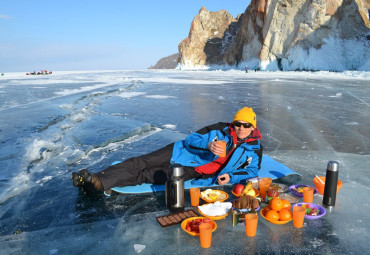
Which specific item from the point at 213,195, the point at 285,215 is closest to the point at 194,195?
the point at 213,195

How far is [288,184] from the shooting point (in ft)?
11.3

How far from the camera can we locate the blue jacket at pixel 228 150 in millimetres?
3176

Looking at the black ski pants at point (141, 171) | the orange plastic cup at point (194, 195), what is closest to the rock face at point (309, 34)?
the black ski pants at point (141, 171)

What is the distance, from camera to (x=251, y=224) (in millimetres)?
2217

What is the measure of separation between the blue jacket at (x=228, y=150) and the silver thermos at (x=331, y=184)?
78cm

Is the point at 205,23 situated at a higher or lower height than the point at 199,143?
higher

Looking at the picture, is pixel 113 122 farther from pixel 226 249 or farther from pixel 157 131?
pixel 226 249

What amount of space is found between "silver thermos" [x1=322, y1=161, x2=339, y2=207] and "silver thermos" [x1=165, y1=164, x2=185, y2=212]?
A: 1.37m

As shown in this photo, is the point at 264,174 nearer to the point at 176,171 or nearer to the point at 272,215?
the point at 272,215

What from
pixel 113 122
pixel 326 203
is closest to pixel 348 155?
pixel 326 203

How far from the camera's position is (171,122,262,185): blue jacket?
10.4 ft

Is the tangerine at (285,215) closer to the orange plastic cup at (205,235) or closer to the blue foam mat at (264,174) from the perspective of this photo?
the orange plastic cup at (205,235)

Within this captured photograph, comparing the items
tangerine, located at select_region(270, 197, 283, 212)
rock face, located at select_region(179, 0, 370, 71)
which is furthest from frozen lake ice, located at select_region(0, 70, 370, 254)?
rock face, located at select_region(179, 0, 370, 71)

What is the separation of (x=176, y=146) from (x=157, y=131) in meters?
2.92
